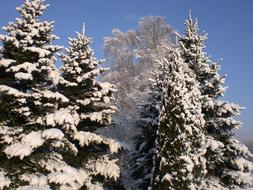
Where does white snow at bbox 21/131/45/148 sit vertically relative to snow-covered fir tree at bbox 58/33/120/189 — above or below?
below

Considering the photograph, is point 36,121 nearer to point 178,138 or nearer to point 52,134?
point 52,134

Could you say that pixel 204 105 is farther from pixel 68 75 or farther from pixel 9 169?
pixel 9 169

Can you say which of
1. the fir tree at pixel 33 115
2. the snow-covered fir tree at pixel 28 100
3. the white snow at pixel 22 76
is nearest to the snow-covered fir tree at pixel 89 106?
the fir tree at pixel 33 115

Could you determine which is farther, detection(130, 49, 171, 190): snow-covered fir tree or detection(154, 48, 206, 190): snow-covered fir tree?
detection(130, 49, 171, 190): snow-covered fir tree

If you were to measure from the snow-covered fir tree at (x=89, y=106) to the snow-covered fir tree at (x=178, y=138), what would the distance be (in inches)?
97.0

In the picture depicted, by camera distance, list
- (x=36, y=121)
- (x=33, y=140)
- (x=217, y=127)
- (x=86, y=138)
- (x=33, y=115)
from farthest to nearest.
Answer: (x=217, y=127)
(x=86, y=138)
(x=33, y=115)
(x=36, y=121)
(x=33, y=140)

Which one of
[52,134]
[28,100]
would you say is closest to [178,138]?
[52,134]

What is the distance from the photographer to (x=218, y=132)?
61.3 ft

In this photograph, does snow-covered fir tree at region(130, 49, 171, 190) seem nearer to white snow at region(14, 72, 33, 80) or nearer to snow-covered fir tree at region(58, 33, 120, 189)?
snow-covered fir tree at region(58, 33, 120, 189)

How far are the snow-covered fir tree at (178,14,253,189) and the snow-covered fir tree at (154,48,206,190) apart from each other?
2738 millimetres

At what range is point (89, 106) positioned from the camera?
55.9 ft

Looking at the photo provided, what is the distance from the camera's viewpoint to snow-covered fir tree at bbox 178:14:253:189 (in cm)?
1788

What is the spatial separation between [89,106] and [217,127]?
619 cm

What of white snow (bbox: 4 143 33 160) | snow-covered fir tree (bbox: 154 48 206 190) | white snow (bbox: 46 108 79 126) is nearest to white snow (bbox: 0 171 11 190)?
white snow (bbox: 4 143 33 160)
